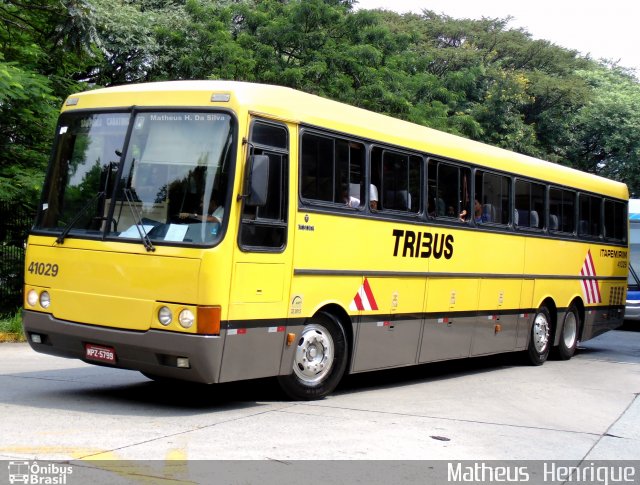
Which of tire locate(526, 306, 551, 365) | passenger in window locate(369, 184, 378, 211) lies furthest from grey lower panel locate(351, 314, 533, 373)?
passenger in window locate(369, 184, 378, 211)

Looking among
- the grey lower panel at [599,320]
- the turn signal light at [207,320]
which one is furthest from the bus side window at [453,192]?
the grey lower panel at [599,320]

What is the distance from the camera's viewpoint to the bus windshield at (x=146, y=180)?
902 centimetres

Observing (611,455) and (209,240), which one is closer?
(611,455)

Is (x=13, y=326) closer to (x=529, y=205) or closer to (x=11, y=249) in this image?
(x=11, y=249)

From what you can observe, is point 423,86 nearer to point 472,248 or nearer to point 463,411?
point 472,248

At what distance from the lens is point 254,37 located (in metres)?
27.9

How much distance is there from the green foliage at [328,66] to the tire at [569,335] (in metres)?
9.87

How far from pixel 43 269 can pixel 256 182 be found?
2404mm

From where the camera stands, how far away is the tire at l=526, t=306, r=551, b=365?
15.6 m

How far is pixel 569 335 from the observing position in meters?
17.1

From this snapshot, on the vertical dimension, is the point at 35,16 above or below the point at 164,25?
below

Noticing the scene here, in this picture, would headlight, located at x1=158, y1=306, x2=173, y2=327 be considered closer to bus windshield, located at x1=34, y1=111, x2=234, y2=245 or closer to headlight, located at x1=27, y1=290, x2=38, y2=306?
bus windshield, located at x1=34, y1=111, x2=234, y2=245

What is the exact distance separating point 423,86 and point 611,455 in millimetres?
23018

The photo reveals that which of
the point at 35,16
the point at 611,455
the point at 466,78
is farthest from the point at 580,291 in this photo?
the point at 466,78
